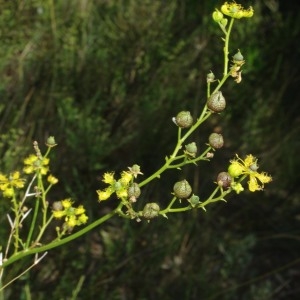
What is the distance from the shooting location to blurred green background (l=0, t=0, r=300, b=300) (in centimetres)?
213

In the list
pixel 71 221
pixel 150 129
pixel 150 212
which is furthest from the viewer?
pixel 150 129

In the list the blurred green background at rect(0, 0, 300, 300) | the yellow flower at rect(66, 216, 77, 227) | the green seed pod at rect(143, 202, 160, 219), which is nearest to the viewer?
the green seed pod at rect(143, 202, 160, 219)

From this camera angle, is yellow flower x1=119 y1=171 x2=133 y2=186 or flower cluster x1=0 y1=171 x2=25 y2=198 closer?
yellow flower x1=119 y1=171 x2=133 y2=186

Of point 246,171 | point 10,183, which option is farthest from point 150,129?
point 246,171

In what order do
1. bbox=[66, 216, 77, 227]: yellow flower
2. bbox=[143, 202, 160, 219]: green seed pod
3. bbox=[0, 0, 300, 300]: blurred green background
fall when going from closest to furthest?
bbox=[143, 202, 160, 219]: green seed pod, bbox=[66, 216, 77, 227]: yellow flower, bbox=[0, 0, 300, 300]: blurred green background

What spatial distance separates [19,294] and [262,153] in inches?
49.4

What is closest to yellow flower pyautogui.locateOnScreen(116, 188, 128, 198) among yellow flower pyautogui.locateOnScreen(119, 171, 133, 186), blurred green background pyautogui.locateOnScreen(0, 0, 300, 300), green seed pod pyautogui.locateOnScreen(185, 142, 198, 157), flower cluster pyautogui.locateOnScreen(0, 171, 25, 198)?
yellow flower pyautogui.locateOnScreen(119, 171, 133, 186)

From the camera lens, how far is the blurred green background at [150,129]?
213 cm

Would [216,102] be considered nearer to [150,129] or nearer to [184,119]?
[184,119]

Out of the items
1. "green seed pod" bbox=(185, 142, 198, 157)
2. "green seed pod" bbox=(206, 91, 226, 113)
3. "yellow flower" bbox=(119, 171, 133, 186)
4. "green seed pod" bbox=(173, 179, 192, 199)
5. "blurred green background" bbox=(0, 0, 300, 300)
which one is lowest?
"blurred green background" bbox=(0, 0, 300, 300)

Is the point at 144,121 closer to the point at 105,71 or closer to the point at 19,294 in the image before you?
the point at 105,71

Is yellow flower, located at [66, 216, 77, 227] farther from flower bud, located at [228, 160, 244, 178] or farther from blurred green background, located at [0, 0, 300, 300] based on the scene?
blurred green background, located at [0, 0, 300, 300]

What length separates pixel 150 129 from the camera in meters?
2.50

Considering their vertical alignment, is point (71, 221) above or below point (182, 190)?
below
